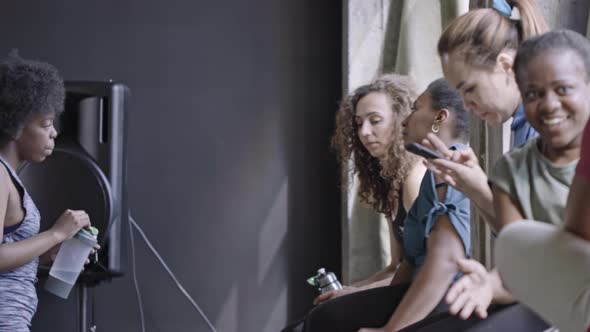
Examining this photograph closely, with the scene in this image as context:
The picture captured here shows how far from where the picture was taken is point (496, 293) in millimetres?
1299

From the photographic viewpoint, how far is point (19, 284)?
194 centimetres

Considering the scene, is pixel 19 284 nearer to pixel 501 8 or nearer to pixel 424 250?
pixel 424 250

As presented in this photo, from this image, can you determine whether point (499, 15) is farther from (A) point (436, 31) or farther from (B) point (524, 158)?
(A) point (436, 31)

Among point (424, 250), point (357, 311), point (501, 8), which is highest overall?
point (501, 8)

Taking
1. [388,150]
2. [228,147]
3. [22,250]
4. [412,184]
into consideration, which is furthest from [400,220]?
[228,147]

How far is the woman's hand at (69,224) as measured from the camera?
79.1 inches

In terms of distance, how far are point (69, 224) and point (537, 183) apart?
119 cm

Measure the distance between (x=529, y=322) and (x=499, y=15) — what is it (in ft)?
1.88

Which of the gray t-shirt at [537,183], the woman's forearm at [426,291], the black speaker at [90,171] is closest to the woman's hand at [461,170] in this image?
the gray t-shirt at [537,183]

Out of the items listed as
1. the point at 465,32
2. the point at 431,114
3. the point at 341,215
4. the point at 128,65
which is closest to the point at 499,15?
the point at 465,32

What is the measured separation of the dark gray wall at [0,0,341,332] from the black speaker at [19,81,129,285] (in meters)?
0.43

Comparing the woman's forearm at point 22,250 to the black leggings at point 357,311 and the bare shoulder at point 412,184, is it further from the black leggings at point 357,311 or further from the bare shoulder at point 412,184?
the bare shoulder at point 412,184

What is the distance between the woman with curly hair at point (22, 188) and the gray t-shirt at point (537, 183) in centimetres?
109

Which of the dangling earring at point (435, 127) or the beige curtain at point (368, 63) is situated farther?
the beige curtain at point (368, 63)
